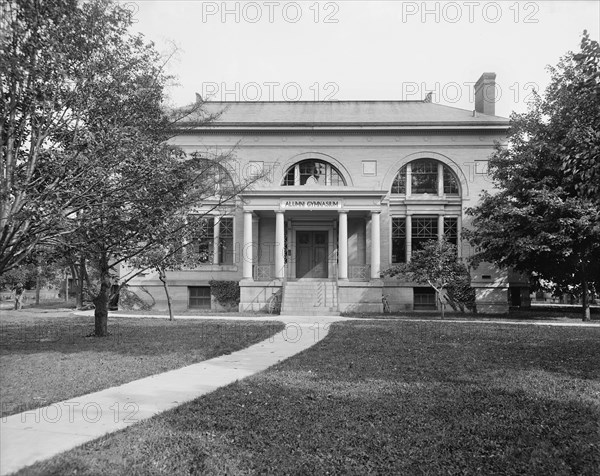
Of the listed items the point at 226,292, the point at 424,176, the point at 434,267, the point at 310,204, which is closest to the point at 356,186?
the point at 310,204

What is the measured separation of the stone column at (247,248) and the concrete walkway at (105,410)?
640 inches

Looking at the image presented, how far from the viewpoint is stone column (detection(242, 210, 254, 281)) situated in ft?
88.3

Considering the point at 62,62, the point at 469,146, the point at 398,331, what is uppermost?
the point at 469,146

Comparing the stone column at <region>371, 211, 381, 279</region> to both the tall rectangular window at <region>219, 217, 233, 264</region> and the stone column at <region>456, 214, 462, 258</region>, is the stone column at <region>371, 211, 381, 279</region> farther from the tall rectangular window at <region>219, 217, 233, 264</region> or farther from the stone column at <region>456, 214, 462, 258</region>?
the tall rectangular window at <region>219, 217, 233, 264</region>

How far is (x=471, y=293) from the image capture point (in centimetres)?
2816

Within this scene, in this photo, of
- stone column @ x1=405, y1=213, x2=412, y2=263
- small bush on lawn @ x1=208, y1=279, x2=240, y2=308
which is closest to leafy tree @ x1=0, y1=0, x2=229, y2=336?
small bush on lawn @ x1=208, y1=279, x2=240, y2=308

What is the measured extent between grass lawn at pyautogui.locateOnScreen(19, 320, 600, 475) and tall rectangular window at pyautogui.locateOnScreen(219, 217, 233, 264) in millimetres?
20518

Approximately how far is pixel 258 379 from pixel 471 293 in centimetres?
2267

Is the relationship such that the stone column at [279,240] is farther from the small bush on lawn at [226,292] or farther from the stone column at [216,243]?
the stone column at [216,243]

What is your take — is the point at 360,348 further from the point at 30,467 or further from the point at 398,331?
the point at 30,467

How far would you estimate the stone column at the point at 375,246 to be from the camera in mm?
26703

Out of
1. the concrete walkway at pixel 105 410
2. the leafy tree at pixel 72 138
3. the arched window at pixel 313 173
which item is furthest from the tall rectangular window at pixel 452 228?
the leafy tree at pixel 72 138

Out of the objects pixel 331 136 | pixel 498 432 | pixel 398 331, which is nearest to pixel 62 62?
pixel 498 432

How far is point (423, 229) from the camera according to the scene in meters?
29.5
